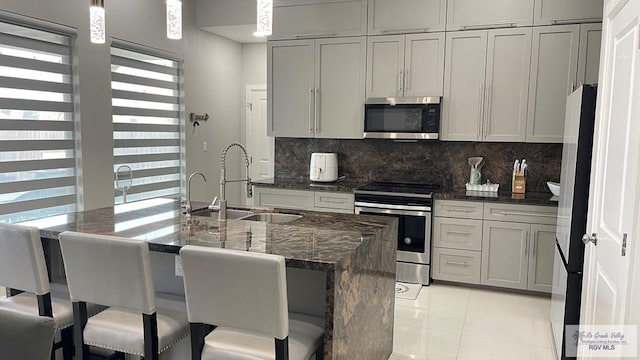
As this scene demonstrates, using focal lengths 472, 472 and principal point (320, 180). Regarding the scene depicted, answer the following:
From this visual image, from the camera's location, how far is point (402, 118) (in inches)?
183

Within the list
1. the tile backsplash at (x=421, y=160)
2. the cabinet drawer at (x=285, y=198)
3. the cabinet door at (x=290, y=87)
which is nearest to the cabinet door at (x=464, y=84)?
the tile backsplash at (x=421, y=160)

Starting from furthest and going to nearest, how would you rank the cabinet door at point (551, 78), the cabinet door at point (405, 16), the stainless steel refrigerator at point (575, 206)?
the cabinet door at point (405, 16)
the cabinet door at point (551, 78)
the stainless steel refrigerator at point (575, 206)

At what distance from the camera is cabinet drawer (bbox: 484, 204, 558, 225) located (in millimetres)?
4012

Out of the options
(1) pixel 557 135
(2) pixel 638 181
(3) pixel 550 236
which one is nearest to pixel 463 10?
(1) pixel 557 135

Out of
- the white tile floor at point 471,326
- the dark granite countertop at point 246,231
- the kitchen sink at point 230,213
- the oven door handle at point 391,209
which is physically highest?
the dark granite countertop at point 246,231

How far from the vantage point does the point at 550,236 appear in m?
4.02

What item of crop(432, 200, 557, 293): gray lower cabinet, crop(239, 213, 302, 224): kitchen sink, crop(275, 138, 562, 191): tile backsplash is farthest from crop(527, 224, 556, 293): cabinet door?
crop(239, 213, 302, 224): kitchen sink

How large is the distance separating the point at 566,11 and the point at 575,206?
224 cm

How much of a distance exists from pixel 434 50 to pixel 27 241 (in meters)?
3.71

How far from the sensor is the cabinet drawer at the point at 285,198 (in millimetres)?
4861

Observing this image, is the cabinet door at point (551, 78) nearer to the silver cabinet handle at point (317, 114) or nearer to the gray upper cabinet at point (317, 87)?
the gray upper cabinet at point (317, 87)

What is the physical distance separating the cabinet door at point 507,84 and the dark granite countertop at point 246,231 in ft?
7.04

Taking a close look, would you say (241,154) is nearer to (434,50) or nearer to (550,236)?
(434,50)

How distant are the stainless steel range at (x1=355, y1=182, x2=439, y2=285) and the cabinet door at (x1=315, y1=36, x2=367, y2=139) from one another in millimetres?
757
